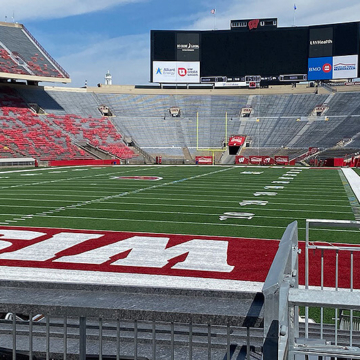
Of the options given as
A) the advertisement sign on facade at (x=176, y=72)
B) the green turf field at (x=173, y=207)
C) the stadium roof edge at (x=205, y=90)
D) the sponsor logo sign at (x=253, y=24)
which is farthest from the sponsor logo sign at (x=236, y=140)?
the green turf field at (x=173, y=207)

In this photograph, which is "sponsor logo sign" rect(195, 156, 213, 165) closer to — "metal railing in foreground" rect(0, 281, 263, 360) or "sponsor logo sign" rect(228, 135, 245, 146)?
"sponsor logo sign" rect(228, 135, 245, 146)

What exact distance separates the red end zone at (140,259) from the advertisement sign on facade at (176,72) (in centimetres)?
4484

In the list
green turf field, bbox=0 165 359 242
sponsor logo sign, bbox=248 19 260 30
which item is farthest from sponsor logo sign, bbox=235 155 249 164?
green turf field, bbox=0 165 359 242

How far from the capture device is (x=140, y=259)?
757 cm

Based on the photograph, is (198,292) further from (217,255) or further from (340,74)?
(340,74)

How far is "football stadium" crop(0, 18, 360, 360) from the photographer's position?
214 centimetres

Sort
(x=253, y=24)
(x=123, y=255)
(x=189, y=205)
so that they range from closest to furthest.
A: (x=123, y=255), (x=189, y=205), (x=253, y=24)

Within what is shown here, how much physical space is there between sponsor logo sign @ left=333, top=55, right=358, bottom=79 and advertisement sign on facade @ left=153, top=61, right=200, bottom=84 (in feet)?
45.0

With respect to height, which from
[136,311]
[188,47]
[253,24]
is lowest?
[136,311]

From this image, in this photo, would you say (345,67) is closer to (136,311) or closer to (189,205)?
(189,205)

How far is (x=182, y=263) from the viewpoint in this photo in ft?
24.1

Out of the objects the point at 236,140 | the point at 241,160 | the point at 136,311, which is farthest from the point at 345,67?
the point at 136,311

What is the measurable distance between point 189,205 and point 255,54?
41.0 meters

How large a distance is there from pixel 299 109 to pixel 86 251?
45.8m
